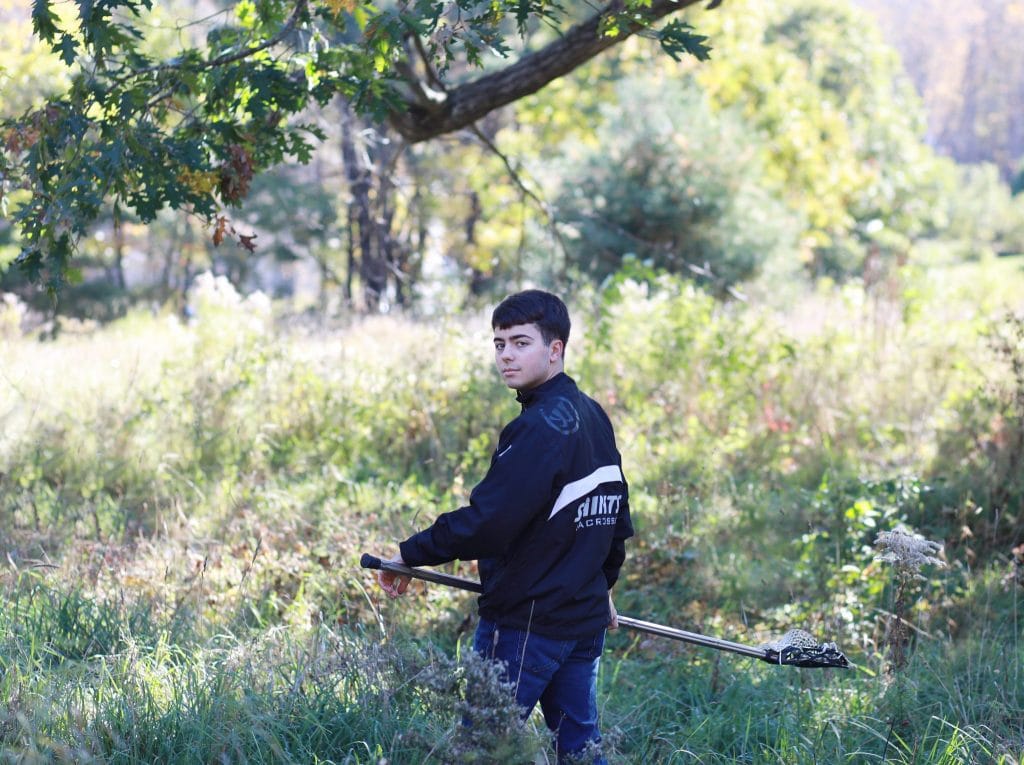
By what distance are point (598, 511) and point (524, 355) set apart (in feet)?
1.62

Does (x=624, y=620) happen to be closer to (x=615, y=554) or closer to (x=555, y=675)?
(x=615, y=554)

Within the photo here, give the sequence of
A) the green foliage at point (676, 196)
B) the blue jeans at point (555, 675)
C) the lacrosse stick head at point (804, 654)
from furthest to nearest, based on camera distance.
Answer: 1. the green foliage at point (676, 196)
2. the lacrosse stick head at point (804, 654)
3. the blue jeans at point (555, 675)

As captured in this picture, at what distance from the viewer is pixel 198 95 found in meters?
4.52

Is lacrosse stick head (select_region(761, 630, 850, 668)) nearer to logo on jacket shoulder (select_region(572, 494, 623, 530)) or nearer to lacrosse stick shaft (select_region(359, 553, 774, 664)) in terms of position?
lacrosse stick shaft (select_region(359, 553, 774, 664))

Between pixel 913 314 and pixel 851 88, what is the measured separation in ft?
59.5

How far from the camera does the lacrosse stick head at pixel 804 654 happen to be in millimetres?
3521

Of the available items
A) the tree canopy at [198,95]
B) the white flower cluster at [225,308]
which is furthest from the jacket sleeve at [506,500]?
the white flower cluster at [225,308]

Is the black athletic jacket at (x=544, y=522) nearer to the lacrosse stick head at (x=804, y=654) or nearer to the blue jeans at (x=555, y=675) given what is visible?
the blue jeans at (x=555, y=675)

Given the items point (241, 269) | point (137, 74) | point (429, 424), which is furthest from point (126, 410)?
point (241, 269)

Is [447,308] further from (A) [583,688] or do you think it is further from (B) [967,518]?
(A) [583,688]

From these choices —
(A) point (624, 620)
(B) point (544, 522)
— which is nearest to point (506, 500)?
(B) point (544, 522)

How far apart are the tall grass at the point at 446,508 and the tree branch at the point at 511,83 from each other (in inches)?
61.4

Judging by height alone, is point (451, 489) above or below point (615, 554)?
below

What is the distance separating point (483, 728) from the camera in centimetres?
268
